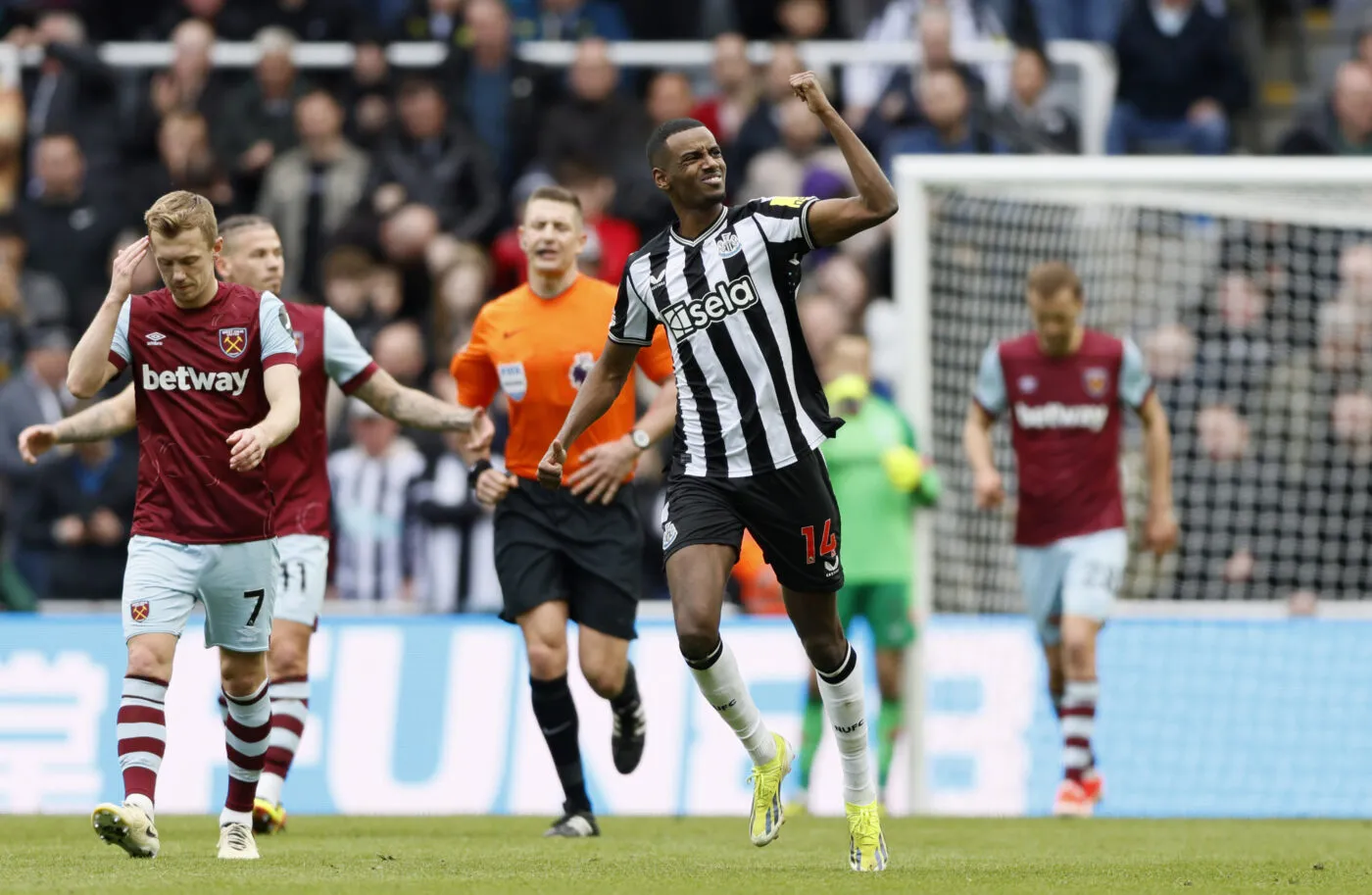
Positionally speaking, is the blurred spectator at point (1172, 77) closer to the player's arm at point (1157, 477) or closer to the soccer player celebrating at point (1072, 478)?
the soccer player celebrating at point (1072, 478)

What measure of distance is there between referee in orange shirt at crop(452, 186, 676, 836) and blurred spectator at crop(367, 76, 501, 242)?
6.06m

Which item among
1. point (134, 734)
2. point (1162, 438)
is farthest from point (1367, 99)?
point (134, 734)

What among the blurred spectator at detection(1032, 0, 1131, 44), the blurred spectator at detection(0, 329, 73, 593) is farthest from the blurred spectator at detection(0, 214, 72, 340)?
the blurred spectator at detection(1032, 0, 1131, 44)

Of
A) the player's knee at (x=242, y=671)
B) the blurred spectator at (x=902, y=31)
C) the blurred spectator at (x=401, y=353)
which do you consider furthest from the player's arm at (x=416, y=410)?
the blurred spectator at (x=902, y=31)

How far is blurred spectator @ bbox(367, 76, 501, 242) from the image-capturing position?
1565cm

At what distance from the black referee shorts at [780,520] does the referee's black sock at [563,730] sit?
2.01 meters

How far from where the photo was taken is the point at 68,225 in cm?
1571

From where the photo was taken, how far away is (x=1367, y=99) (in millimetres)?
15445

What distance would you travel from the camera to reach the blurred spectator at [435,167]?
15648 millimetres

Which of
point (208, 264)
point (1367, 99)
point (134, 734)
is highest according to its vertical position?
point (1367, 99)

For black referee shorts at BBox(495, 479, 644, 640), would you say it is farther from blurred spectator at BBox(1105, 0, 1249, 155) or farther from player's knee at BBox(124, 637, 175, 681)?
blurred spectator at BBox(1105, 0, 1249, 155)

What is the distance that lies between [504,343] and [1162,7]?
9155 millimetres

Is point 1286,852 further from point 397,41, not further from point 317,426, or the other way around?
point 397,41

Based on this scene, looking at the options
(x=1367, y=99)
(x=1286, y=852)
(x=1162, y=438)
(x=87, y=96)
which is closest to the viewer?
(x=1286, y=852)
